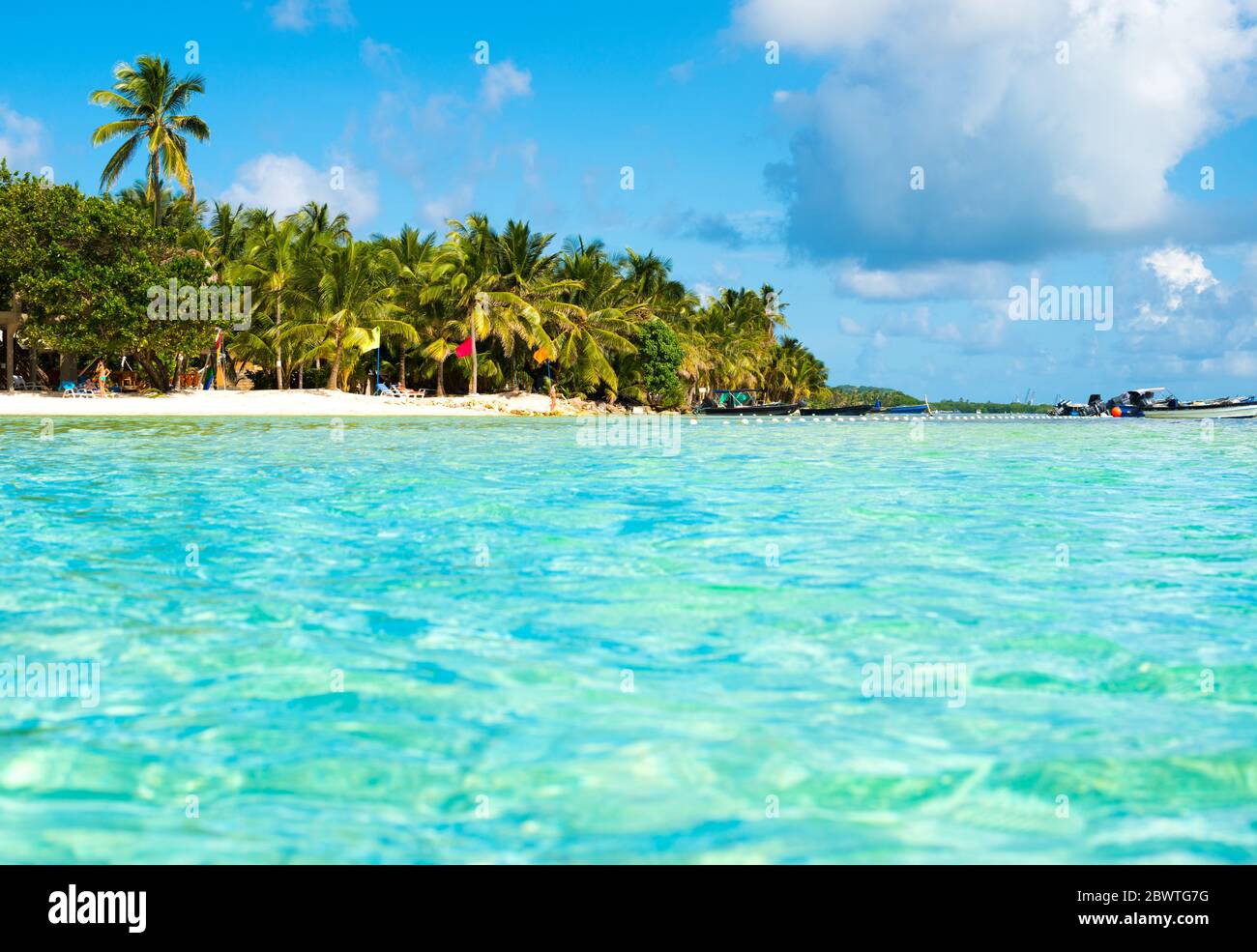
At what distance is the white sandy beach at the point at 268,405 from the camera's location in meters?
29.0

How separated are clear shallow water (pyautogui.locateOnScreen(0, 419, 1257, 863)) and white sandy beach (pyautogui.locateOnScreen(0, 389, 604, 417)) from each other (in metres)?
21.9

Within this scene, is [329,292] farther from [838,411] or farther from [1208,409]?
[1208,409]

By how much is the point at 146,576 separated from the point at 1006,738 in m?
5.02

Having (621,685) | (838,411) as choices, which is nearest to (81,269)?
(621,685)

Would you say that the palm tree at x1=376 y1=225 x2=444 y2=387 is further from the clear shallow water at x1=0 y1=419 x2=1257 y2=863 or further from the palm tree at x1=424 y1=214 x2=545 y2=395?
the clear shallow water at x1=0 y1=419 x2=1257 y2=863

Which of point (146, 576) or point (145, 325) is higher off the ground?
point (145, 325)

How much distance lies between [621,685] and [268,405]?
3281cm

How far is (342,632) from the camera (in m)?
4.91

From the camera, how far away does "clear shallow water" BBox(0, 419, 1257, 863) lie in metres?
2.87

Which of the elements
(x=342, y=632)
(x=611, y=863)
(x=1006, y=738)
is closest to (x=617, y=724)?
(x=611, y=863)

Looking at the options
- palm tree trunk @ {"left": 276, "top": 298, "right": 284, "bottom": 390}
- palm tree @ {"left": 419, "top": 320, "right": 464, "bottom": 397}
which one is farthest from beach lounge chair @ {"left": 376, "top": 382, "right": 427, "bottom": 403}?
palm tree trunk @ {"left": 276, "top": 298, "right": 284, "bottom": 390}
